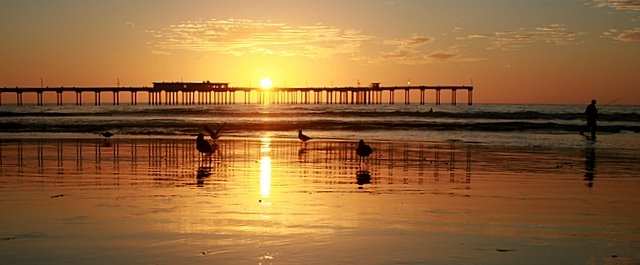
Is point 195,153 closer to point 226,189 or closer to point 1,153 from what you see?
point 1,153

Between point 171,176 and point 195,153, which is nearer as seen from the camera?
point 171,176

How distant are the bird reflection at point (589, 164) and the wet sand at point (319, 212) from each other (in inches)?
2.4

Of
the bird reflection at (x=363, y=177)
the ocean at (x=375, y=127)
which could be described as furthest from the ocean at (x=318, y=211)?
the ocean at (x=375, y=127)

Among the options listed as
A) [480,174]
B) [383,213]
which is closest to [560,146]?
[480,174]

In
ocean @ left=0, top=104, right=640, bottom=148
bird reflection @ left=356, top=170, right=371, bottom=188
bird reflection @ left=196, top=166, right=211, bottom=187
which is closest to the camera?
bird reflection @ left=196, top=166, right=211, bottom=187

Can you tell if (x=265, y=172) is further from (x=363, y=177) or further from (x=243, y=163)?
(x=243, y=163)

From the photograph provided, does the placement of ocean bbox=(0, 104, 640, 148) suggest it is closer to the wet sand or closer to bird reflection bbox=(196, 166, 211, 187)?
the wet sand

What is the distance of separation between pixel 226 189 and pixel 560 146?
17121 mm

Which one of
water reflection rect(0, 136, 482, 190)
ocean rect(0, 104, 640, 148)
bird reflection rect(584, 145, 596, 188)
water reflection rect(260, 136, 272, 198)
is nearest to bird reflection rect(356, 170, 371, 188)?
water reflection rect(0, 136, 482, 190)

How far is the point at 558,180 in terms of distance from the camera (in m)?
14.0

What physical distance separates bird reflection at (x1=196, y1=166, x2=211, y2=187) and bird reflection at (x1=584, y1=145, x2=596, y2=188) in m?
7.49

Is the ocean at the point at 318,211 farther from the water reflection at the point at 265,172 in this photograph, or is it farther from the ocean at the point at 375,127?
the ocean at the point at 375,127

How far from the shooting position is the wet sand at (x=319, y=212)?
285 inches

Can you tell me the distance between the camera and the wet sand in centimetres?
725
